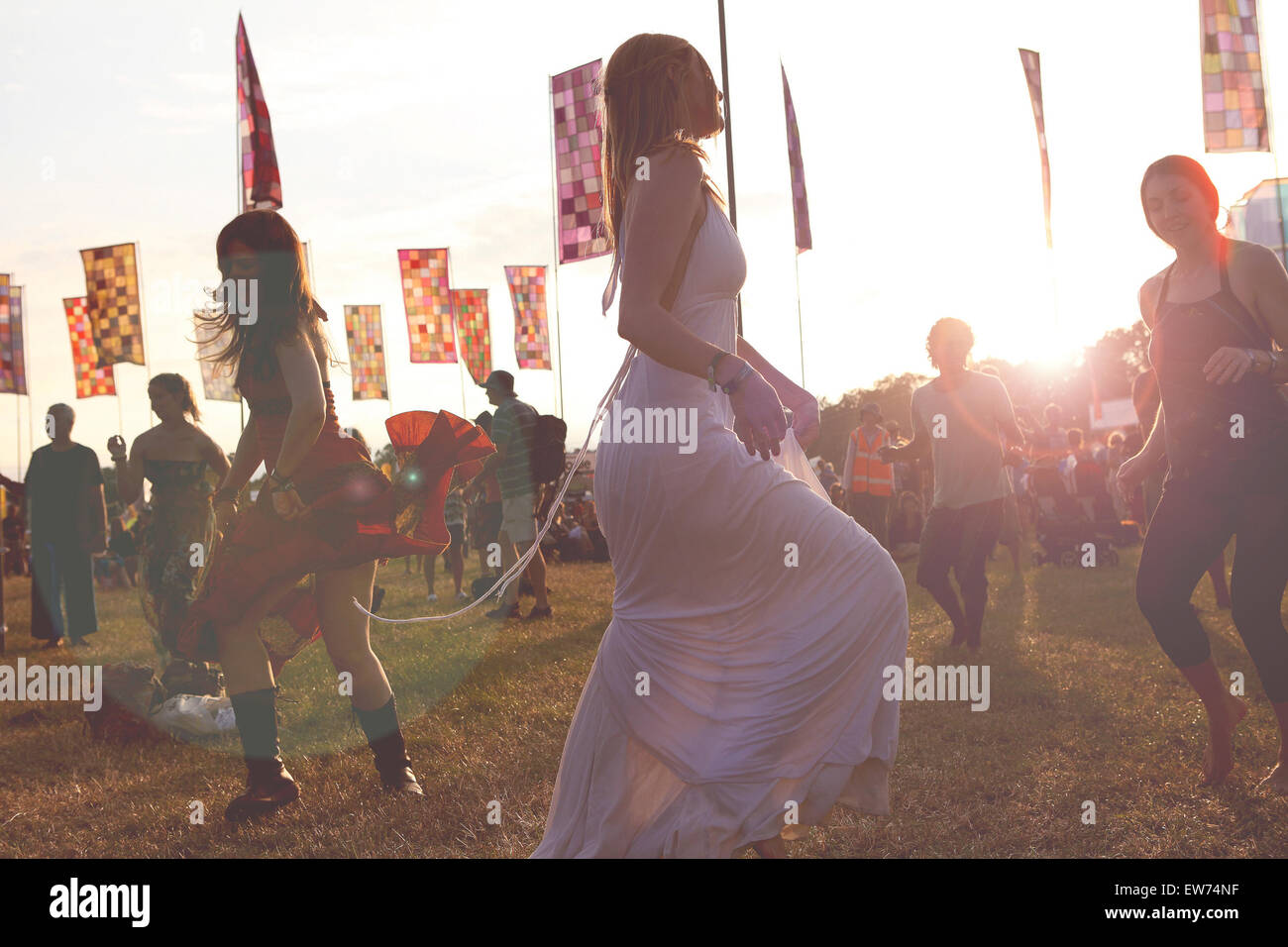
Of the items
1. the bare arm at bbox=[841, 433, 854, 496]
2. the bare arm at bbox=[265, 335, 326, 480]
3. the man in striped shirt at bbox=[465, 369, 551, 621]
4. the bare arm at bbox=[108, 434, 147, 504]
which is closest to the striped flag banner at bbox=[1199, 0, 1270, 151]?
the bare arm at bbox=[841, 433, 854, 496]

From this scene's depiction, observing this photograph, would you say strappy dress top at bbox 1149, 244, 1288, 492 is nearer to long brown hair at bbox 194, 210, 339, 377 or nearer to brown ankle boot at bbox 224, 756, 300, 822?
long brown hair at bbox 194, 210, 339, 377

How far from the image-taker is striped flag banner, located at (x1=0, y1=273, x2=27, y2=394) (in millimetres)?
21000

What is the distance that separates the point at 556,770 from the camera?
184 inches

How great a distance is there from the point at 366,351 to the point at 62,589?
17592 millimetres

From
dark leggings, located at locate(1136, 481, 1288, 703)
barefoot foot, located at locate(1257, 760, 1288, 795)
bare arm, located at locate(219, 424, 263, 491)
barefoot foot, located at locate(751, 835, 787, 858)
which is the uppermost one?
bare arm, located at locate(219, 424, 263, 491)

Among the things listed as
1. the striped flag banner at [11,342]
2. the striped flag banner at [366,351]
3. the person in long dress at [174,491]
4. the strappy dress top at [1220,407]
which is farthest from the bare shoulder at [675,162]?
the striped flag banner at [366,351]

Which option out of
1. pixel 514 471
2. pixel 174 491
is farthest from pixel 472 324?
pixel 174 491

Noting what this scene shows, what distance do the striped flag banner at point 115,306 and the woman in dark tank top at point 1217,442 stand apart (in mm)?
17895

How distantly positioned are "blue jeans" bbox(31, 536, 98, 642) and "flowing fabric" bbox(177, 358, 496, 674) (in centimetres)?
785

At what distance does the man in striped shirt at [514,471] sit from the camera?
10008 millimetres

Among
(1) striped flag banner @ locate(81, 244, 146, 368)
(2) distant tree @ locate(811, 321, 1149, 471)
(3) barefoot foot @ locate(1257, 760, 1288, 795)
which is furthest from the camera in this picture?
(2) distant tree @ locate(811, 321, 1149, 471)

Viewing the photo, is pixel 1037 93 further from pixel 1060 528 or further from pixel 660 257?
pixel 660 257

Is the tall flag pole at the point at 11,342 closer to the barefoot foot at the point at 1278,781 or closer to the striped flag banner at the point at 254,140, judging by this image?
the striped flag banner at the point at 254,140
